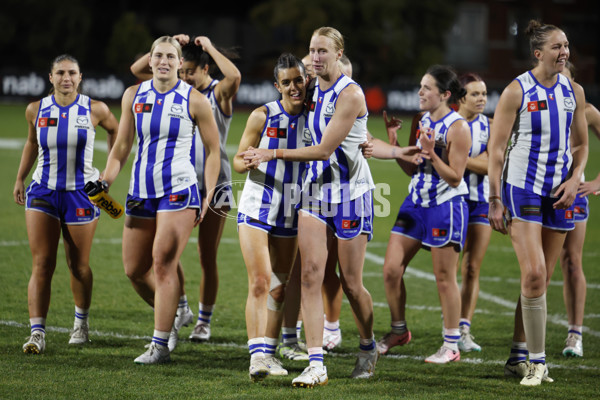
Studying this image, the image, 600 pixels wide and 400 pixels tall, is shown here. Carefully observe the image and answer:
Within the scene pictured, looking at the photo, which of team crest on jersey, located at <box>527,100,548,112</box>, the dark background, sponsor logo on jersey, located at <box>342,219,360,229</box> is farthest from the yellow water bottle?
the dark background

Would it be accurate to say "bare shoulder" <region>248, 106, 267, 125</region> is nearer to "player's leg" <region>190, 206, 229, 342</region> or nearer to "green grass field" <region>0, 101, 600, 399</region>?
"player's leg" <region>190, 206, 229, 342</region>

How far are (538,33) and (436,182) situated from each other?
4.49 feet

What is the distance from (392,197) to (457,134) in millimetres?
9038

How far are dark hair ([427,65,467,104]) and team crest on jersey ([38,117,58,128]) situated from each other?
273 cm

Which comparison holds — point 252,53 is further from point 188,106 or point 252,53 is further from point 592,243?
point 188,106

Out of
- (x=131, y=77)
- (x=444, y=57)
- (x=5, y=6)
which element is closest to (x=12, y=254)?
(x=131, y=77)

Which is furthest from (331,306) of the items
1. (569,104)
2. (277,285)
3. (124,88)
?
(124,88)

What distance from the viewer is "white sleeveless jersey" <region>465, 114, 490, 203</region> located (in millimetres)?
7066

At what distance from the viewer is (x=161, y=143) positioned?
5.98 m

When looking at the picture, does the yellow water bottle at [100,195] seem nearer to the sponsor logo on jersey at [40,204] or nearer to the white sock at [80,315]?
the sponsor logo on jersey at [40,204]

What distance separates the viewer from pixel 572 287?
22.7ft

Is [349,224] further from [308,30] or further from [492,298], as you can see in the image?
[308,30]

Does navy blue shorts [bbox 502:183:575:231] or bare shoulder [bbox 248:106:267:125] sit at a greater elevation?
bare shoulder [bbox 248:106:267:125]

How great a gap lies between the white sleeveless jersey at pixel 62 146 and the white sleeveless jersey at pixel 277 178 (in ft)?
4.43
